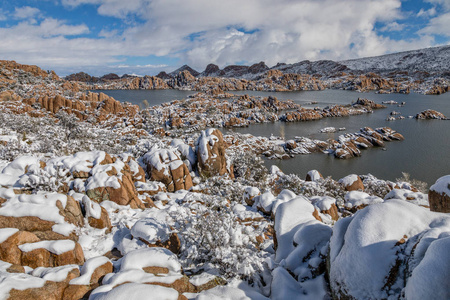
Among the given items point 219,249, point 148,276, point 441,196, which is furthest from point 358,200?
point 148,276

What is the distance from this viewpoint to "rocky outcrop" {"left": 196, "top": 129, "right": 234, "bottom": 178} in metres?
24.8

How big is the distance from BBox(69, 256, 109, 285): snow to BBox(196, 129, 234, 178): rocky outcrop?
55.2 feet

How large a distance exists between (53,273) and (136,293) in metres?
3.06

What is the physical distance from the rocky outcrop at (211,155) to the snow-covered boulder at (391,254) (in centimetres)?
1873

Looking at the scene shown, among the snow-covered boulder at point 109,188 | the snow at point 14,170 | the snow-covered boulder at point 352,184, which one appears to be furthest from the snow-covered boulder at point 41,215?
the snow-covered boulder at point 352,184

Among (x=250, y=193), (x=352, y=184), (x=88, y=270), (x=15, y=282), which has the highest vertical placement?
(x=15, y=282)

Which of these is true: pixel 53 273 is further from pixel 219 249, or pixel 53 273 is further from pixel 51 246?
pixel 219 249

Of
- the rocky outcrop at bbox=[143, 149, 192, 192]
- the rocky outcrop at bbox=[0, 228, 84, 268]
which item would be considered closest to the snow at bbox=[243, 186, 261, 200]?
the rocky outcrop at bbox=[143, 149, 192, 192]

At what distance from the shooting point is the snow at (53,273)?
6.05 m

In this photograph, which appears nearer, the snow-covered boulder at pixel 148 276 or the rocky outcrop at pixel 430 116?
the snow-covered boulder at pixel 148 276

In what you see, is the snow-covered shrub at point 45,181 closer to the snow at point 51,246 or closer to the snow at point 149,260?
the snow at point 51,246

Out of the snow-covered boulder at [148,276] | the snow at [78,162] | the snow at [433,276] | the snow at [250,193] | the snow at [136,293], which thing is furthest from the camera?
the snow at [250,193]

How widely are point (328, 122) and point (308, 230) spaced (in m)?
89.0

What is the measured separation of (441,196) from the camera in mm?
11727
